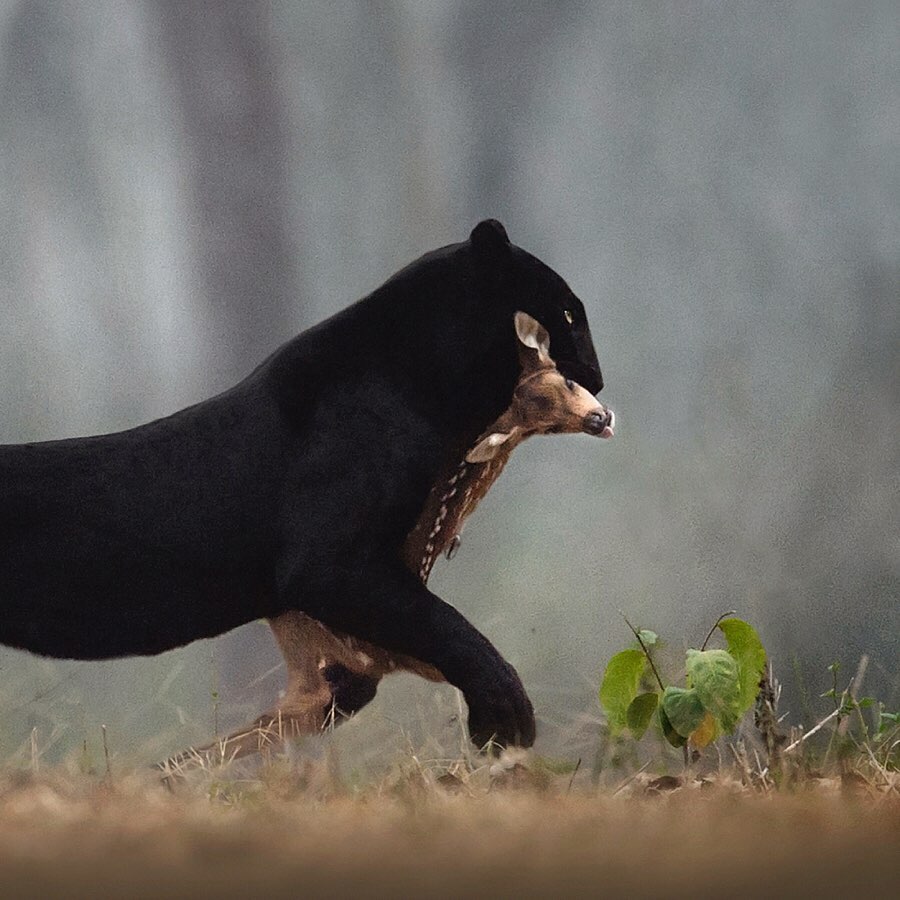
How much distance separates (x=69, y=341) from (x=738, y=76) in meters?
1.48

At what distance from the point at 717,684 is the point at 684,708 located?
2.2 inches

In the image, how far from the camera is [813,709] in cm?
263

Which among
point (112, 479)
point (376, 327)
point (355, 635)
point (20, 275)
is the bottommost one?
point (355, 635)

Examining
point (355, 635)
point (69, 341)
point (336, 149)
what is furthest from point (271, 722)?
point (336, 149)

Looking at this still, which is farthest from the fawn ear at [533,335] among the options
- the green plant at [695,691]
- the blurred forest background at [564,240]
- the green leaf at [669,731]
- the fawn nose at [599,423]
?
the blurred forest background at [564,240]

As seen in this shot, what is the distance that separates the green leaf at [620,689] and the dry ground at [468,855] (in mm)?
702

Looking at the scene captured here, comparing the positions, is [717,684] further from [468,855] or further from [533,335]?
[468,855]

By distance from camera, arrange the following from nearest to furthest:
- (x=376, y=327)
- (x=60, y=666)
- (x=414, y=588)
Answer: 1. (x=414, y=588)
2. (x=376, y=327)
3. (x=60, y=666)

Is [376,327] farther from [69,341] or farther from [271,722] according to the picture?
[69,341]

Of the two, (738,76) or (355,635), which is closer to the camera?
(355,635)

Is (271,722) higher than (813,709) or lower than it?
higher

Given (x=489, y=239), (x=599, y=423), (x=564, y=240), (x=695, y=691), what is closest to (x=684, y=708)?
(x=695, y=691)

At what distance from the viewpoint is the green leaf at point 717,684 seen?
1709mm

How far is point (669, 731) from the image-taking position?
5.74 feet
